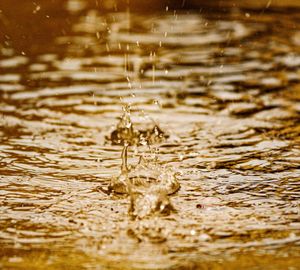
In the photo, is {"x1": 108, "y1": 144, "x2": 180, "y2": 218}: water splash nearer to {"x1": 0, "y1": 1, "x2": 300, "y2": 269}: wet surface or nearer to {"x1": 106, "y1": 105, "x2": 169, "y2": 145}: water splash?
{"x1": 0, "y1": 1, "x2": 300, "y2": 269}: wet surface

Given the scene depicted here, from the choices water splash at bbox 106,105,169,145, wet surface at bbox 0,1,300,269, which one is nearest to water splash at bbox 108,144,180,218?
wet surface at bbox 0,1,300,269

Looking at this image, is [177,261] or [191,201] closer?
[177,261]

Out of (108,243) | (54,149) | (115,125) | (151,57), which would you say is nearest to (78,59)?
(151,57)

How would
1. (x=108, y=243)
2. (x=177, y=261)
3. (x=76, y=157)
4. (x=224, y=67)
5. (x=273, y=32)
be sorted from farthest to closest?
(x=273, y=32)
(x=224, y=67)
(x=76, y=157)
(x=108, y=243)
(x=177, y=261)

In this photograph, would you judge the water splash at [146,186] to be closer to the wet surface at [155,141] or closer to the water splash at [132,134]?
the wet surface at [155,141]

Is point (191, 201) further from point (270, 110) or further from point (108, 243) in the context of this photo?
point (270, 110)

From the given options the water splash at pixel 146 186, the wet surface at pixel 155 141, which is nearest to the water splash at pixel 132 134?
the wet surface at pixel 155 141

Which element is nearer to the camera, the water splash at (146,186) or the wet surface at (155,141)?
the wet surface at (155,141)

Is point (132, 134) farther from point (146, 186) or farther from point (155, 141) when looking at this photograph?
point (146, 186)
